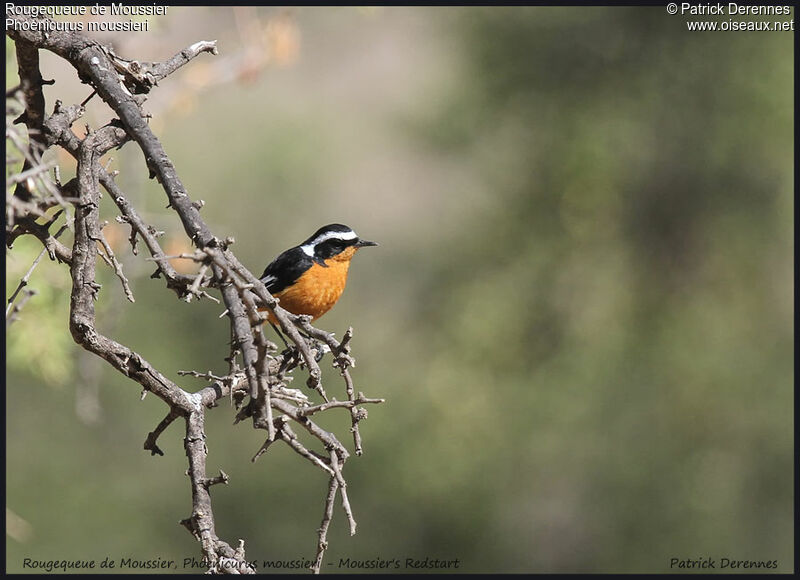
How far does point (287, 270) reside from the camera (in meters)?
4.80

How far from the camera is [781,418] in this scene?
35.8 feet

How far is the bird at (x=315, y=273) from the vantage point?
4.67 metres

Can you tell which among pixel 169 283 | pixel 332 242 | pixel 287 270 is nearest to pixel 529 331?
pixel 332 242

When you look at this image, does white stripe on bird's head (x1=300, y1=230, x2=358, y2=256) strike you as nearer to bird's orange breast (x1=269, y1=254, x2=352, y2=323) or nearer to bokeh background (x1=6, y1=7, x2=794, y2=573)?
bird's orange breast (x1=269, y1=254, x2=352, y2=323)

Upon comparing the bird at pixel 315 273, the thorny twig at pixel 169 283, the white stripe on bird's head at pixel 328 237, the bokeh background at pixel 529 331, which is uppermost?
the thorny twig at pixel 169 283

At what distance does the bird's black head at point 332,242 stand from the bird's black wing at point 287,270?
0.06m

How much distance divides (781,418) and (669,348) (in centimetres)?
145

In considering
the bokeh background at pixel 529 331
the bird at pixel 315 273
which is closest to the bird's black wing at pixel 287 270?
the bird at pixel 315 273

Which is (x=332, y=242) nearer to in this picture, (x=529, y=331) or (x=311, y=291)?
(x=311, y=291)

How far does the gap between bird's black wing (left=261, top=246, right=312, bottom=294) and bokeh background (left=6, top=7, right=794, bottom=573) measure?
5478 millimetres

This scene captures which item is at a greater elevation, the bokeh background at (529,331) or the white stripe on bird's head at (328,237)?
the white stripe on bird's head at (328,237)

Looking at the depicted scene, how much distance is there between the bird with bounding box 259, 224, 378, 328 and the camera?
4672 mm

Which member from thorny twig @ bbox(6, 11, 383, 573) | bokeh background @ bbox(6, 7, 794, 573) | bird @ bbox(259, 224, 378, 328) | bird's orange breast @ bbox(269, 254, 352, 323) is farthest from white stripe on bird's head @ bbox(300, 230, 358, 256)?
bokeh background @ bbox(6, 7, 794, 573)

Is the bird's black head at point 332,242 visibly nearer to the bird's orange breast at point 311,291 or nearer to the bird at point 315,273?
the bird at point 315,273
